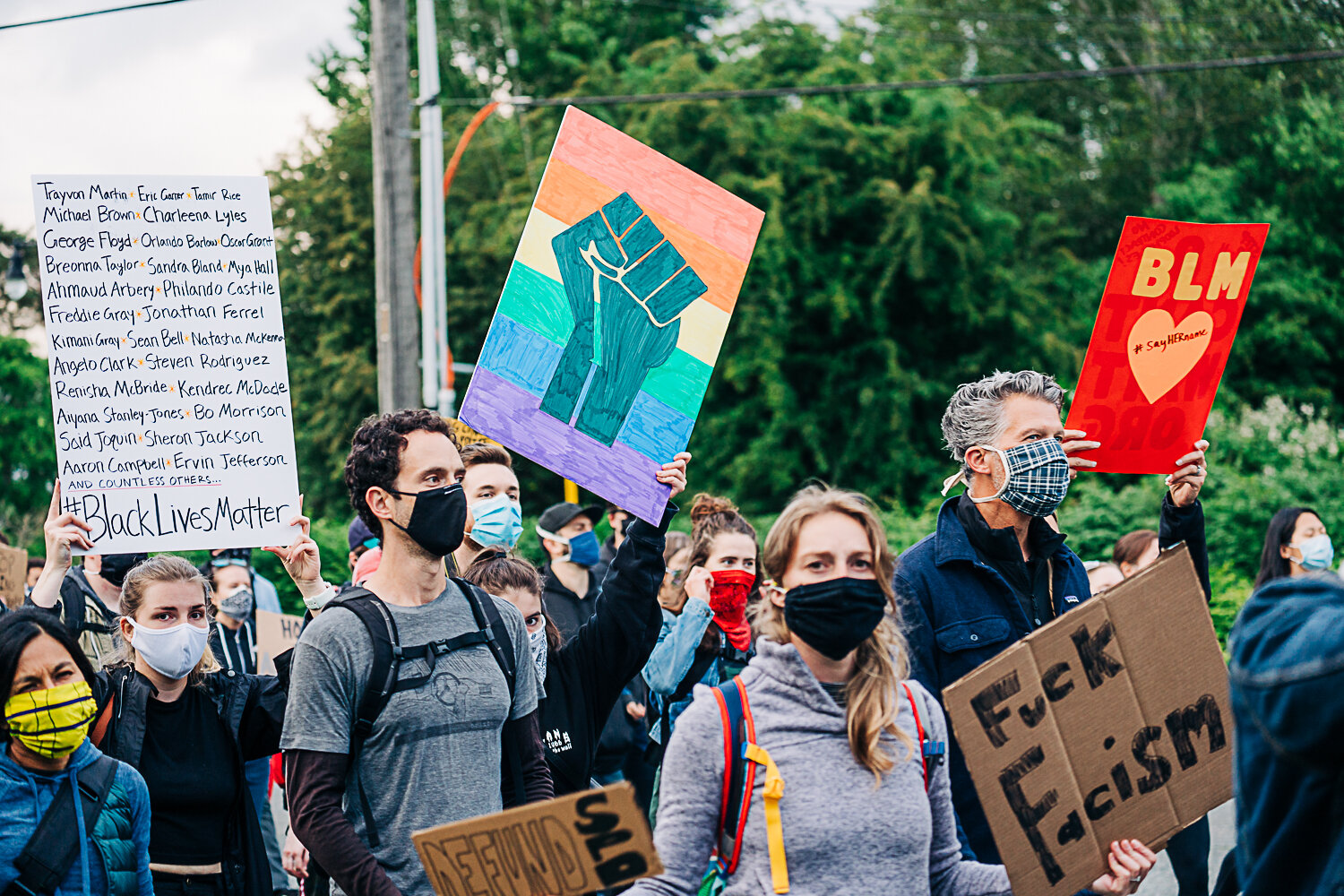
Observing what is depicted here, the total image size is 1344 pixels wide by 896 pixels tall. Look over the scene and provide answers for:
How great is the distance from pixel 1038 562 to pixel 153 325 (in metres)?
2.79

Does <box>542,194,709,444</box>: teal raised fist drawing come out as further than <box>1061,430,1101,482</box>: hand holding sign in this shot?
No

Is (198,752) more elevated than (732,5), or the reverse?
(732,5)

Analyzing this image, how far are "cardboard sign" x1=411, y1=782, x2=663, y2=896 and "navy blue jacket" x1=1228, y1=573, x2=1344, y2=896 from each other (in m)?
1.04

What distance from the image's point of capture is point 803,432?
64.8ft

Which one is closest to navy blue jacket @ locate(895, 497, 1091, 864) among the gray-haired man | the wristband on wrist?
the gray-haired man

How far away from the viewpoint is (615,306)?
12.2 feet

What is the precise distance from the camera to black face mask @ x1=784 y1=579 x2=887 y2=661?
2711 millimetres

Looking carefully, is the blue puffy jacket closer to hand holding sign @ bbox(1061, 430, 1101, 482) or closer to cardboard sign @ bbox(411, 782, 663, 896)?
cardboard sign @ bbox(411, 782, 663, 896)

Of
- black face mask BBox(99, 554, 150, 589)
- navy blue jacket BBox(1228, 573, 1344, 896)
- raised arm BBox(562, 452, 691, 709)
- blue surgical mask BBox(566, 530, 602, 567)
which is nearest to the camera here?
navy blue jacket BBox(1228, 573, 1344, 896)

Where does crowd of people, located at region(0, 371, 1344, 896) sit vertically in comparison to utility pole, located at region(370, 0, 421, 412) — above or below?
below

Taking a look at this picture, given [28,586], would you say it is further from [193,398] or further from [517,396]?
[517,396]

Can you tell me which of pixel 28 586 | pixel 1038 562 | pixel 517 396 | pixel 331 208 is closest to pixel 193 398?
pixel 517 396

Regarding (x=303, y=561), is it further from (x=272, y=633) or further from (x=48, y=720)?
(x=272, y=633)

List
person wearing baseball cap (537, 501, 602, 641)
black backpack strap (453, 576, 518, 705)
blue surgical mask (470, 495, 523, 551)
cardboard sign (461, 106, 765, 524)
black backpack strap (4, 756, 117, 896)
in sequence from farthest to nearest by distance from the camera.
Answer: person wearing baseball cap (537, 501, 602, 641) → blue surgical mask (470, 495, 523, 551) → cardboard sign (461, 106, 765, 524) → black backpack strap (4, 756, 117, 896) → black backpack strap (453, 576, 518, 705)
